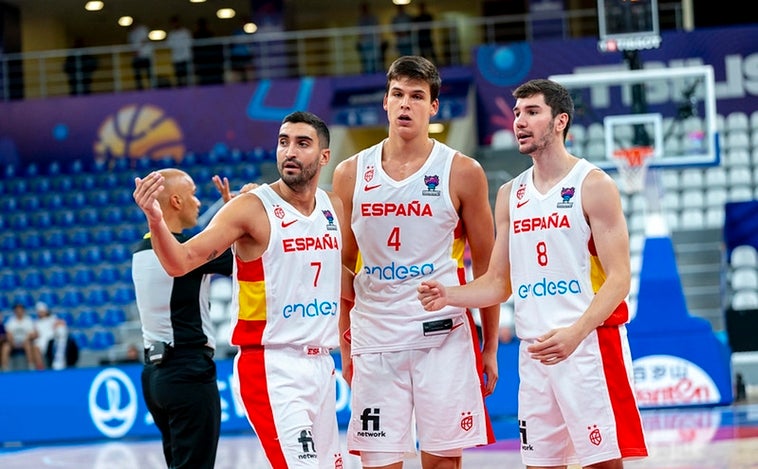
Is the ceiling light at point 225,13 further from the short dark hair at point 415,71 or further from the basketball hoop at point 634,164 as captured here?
the short dark hair at point 415,71

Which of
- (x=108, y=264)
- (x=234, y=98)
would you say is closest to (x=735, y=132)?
(x=234, y=98)

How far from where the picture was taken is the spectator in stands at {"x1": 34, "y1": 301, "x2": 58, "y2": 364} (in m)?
18.0

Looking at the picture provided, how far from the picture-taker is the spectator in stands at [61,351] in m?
17.1

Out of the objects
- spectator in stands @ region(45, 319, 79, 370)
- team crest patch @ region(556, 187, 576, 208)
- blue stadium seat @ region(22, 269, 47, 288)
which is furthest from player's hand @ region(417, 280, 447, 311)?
blue stadium seat @ region(22, 269, 47, 288)

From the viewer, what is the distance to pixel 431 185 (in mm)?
5715

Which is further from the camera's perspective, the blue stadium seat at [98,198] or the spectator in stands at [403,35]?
the spectator in stands at [403,35]

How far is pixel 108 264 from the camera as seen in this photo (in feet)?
68.4

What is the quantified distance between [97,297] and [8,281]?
6.17 feet

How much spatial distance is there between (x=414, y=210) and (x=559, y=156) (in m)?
0.73

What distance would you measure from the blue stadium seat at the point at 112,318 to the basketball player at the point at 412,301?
1435 cm

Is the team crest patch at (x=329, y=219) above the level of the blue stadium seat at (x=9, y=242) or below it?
below

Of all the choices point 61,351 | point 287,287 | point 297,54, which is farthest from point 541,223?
point 297,54

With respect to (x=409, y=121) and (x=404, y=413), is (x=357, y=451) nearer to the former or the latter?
(x=404, y=413)

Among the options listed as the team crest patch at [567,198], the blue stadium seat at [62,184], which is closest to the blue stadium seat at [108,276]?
the blue stadium seat at [62,184]
